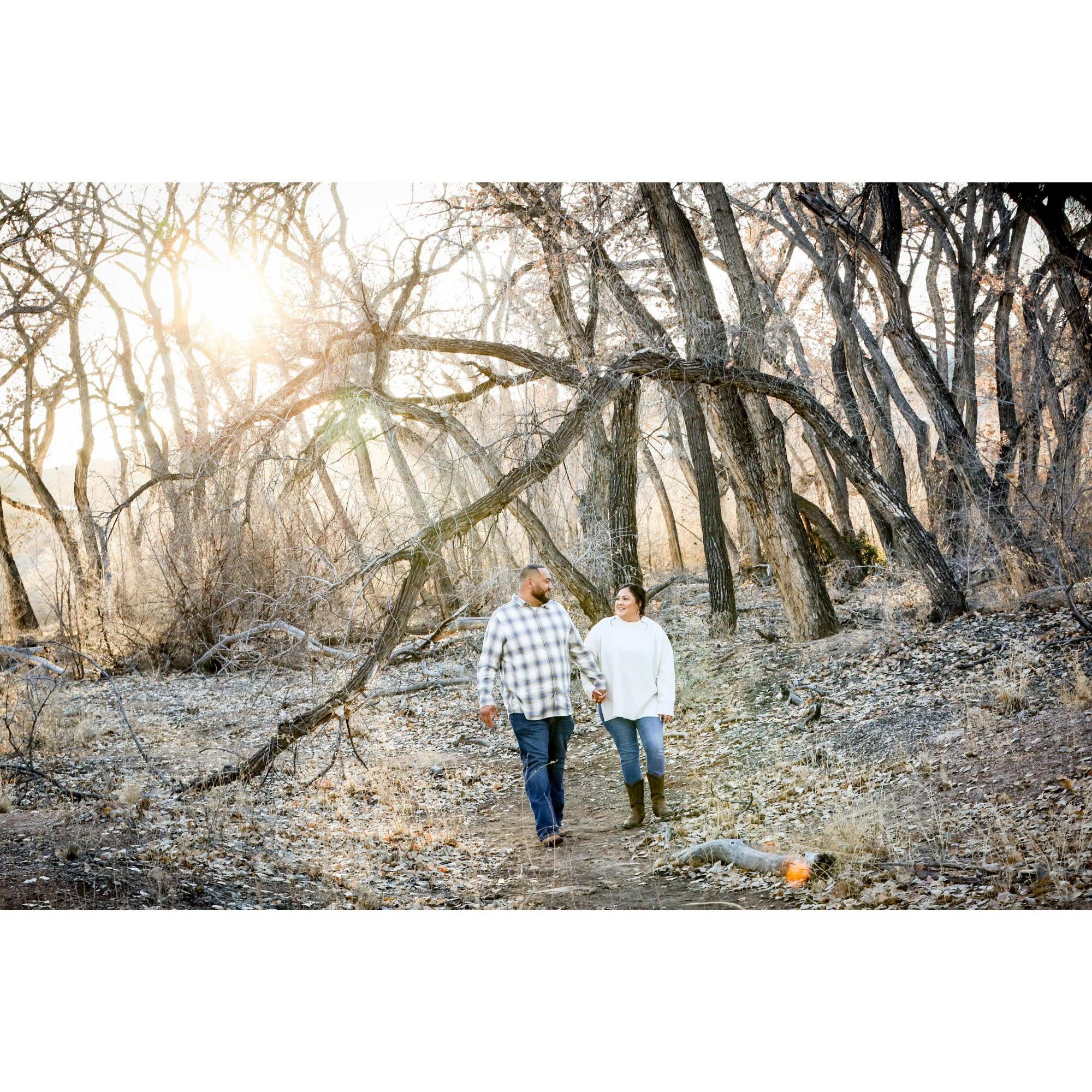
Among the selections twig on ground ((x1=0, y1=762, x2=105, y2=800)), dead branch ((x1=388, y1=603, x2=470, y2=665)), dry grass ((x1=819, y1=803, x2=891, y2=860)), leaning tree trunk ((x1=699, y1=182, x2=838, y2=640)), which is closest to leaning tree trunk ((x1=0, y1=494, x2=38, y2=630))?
twig on ground ((x1=0, y1=762, x2=105, y2=800))

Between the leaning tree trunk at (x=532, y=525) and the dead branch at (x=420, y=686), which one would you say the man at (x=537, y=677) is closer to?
the leaning tree trunk at (x=532, y=525)

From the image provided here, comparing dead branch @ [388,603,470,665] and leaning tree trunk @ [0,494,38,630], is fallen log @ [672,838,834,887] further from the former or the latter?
leaning tree trunk @ [0,494,38,630]

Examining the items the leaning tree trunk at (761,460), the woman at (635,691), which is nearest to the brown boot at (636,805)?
the woman at (635,691)

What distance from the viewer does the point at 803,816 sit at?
4152mm

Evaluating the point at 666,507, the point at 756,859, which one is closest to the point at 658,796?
the point at 756,859

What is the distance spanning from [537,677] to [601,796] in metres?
1.01

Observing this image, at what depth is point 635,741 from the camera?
163 inches

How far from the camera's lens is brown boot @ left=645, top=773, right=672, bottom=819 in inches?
167

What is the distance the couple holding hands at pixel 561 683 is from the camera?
3945 mm

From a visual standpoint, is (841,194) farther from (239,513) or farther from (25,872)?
(25,872)

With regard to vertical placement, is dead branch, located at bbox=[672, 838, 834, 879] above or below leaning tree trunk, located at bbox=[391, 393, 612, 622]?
below

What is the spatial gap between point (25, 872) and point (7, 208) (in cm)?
313

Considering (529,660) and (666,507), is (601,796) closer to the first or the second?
(529,660)
